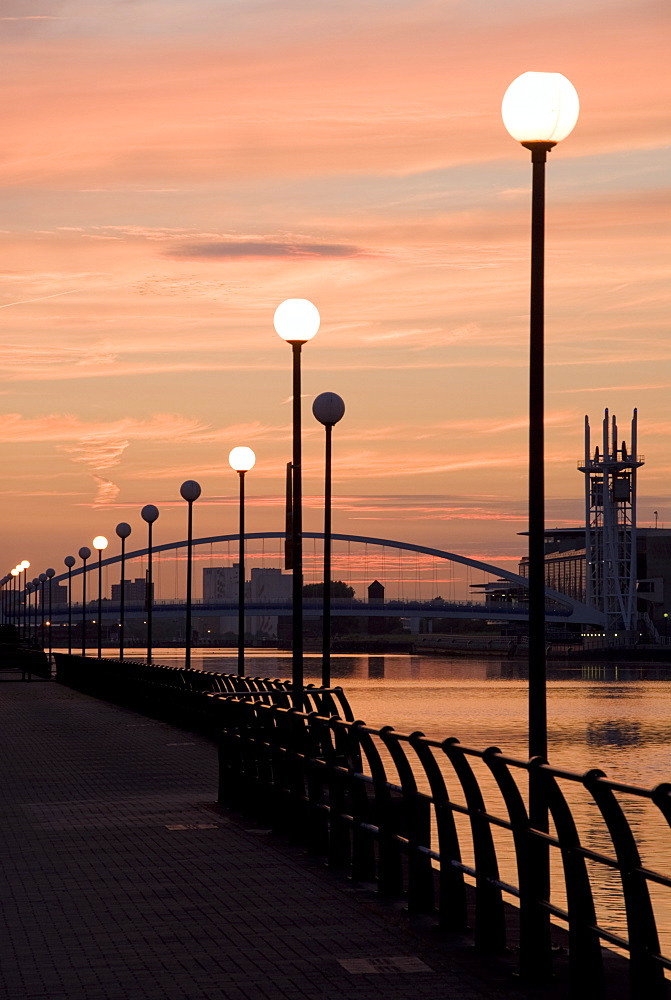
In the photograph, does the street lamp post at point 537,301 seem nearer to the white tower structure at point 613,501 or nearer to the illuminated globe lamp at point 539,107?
the illuminated globe lamp at point 539,107

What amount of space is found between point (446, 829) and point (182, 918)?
5.57ft

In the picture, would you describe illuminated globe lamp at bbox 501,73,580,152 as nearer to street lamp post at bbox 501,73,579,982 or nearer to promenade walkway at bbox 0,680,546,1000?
street lamp post at bbox 501,73,579,982

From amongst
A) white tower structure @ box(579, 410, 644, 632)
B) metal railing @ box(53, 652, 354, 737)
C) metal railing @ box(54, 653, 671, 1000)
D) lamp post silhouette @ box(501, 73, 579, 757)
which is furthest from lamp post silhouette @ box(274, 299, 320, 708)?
white tower structure @ box(579, 410, 644, 632)

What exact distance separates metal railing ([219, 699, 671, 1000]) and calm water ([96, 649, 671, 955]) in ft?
10.2

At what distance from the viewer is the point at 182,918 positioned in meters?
9.55

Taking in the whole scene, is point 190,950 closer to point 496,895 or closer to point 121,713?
point 496,895

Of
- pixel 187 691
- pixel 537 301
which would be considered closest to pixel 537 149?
pixel 537 301

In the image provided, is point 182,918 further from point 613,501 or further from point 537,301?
point 613,501

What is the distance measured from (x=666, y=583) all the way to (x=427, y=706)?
5169 inches

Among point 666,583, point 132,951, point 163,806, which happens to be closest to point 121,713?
point 163,806

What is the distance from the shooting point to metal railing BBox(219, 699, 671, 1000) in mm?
6734

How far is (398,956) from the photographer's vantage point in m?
8.36

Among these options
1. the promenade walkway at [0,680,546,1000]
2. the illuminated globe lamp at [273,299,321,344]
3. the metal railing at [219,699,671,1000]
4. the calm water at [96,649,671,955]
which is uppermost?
the illuminated globe lamp at [273,299,321,344]

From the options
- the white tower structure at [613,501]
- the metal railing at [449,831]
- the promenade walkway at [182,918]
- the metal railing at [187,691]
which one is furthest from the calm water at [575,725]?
the white tower structure at [613,501]
